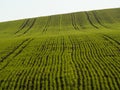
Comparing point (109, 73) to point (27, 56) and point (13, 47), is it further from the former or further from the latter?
point (13, 47)

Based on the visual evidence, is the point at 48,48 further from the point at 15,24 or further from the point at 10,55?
the point at 15,24

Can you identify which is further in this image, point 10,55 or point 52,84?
point 10,55

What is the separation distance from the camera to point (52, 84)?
21.1 metres

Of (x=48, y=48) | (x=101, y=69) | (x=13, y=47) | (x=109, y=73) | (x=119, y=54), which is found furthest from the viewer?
Answer: (x=13, y=47)

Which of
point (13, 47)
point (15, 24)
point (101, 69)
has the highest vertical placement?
point (101, 69)

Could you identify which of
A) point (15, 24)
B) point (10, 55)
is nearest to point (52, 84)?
point (10, 55)

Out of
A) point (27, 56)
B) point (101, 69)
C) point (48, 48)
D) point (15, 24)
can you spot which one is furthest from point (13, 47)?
point (15, 24)

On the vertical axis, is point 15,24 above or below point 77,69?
below

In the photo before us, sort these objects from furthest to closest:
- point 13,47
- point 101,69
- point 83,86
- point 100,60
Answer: point 13,47, point 100,60, point 101,69, point 83,86

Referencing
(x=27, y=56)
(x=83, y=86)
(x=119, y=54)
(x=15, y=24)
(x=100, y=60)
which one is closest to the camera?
(x=83, y=86)

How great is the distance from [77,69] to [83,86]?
16.6 ft

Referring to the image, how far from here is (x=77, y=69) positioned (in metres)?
25.2

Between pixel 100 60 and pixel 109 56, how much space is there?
1993 mm

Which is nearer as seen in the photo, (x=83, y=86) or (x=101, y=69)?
(x=83, y=86)
